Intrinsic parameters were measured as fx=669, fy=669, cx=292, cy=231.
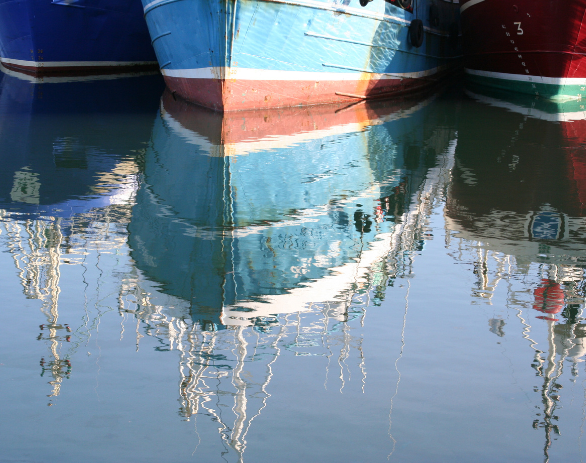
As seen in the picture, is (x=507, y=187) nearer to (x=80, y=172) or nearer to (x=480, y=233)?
(x=480, y=233)

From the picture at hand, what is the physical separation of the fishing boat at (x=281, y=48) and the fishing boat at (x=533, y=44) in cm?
175

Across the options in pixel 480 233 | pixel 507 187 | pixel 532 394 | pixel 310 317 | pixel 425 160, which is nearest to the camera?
pixel 532 394

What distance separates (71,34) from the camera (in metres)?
16.6

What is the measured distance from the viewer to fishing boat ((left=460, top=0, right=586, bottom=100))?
12.3 metres

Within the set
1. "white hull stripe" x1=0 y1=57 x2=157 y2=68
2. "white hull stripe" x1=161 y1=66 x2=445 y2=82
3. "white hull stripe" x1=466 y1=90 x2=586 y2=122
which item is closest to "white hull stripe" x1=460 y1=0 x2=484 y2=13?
"white hull stripe" x1=466 y1=90 x2=586 y2=122

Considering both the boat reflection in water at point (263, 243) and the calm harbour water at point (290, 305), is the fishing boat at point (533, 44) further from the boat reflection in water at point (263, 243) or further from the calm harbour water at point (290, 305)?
the calm harbour water at point (290, 305)

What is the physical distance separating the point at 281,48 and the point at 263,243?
7.02 metres

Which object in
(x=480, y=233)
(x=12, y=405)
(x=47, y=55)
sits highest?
(x=47, y=55)

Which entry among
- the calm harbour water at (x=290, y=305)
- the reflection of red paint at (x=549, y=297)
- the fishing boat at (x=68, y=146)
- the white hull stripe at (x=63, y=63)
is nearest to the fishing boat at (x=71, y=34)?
the white hull stripe at (x=63, y=63)

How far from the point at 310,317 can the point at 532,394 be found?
1.10 m

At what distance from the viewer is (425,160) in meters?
7.40

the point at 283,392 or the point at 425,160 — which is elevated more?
the point at 425,160

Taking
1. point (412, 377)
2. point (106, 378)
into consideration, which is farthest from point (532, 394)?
point (106, 378)

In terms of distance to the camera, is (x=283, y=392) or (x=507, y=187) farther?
(x=507, y=187)
